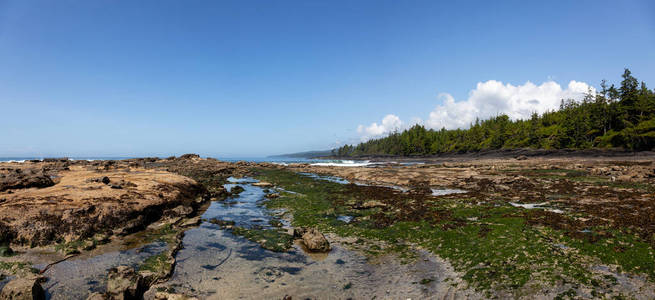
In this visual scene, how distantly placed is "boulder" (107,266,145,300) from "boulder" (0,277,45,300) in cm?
170

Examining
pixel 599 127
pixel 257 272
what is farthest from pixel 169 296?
pixel 599 127

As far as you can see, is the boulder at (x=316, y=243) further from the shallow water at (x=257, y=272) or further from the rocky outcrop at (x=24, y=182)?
the rocky outcrop at (x=24, y=182)

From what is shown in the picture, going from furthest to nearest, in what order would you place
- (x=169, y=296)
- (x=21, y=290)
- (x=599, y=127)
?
(x=599, y=127), (x=169, y=296), (x=21, y=290)

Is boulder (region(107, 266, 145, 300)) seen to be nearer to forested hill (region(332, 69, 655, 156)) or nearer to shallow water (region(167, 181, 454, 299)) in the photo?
shallow water (region(167, 181, 454, 299))

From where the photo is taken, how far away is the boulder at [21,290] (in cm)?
703

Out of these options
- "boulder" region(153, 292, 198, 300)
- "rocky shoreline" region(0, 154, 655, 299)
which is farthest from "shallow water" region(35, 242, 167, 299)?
"boulder" region(153, 292, 198, 300)

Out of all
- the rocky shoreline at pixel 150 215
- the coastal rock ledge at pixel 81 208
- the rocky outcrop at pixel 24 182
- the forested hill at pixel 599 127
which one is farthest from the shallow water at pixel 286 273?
the forested hill at pixel 599 127

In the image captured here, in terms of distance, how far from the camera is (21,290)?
7.21 meters

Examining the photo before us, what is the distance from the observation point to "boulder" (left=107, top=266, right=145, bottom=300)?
7.78 metres

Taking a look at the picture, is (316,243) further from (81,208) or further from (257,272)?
(81,208)

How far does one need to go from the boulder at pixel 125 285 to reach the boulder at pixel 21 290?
1.70 meters

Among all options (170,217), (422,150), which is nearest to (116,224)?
(170,217)

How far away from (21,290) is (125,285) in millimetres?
2472

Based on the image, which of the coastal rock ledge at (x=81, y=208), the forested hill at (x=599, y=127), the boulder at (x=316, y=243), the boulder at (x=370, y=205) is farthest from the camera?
the forested hill at (x=599, y=127)
